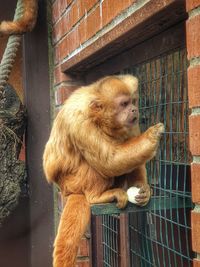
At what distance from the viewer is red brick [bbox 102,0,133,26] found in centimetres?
200

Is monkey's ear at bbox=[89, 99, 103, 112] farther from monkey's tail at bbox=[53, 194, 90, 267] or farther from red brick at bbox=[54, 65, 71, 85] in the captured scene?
red brick at bbox=[54, 65, 71, 85]

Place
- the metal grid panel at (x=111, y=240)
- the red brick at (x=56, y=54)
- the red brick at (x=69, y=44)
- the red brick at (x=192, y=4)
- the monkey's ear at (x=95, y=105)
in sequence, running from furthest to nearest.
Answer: the red brick at (x=56, y=54) < the red brick at (x=69, y=44) < the metal grid panel at (x=111, y=240) < the monkey's ear at (x=95, y=105) < the red brick at (x=192, y=4)

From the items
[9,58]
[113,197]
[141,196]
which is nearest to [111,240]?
[113,197]

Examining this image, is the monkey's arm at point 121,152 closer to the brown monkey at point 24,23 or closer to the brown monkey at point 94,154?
the brown monkey at point 94,154

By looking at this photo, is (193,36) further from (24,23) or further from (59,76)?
(24,23)

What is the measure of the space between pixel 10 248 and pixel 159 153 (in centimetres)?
189

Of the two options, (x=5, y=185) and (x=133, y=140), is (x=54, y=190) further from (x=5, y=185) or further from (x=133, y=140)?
(x=133, y=140)

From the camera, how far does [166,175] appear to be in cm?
199

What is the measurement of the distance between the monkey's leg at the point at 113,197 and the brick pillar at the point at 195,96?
30 centimetres

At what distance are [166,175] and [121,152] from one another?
13.7 inches

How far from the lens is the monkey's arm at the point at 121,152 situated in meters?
1.62

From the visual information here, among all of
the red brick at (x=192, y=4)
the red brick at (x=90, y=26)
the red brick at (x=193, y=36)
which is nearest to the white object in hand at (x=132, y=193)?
→ the red brick at (x=193, y=36)

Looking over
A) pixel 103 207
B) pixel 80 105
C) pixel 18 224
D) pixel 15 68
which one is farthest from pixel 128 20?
pixel 15 68

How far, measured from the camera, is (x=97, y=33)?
234cm
